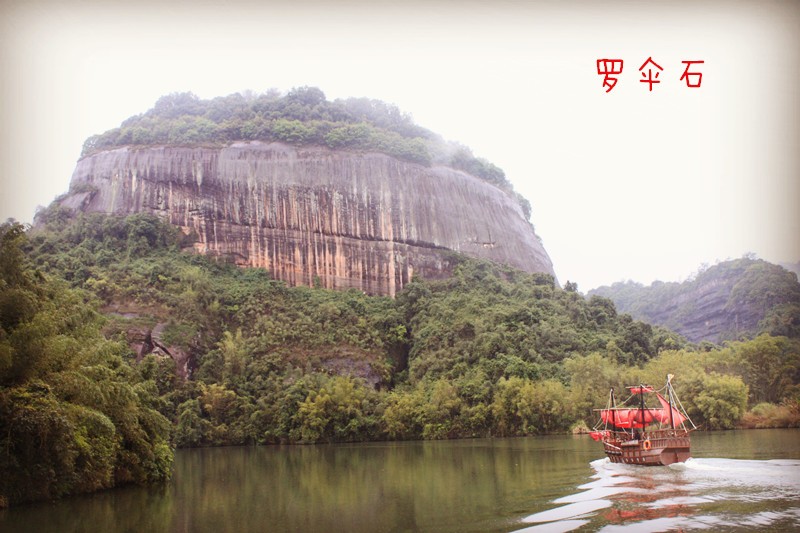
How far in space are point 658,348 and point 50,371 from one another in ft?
127

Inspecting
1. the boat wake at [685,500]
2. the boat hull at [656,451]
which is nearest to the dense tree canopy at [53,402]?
the boat wake at [685,500]

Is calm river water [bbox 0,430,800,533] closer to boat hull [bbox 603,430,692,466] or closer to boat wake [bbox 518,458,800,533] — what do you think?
boat wake [bbox 518,458,800,533]

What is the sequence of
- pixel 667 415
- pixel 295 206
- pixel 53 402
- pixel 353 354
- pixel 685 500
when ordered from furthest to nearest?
pixel 295 206 → pixel 353 354 → pixel 667 415 → pixel 53 402 → pixel 685 500

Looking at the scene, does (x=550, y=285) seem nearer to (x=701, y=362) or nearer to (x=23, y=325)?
(x=701, y=362)

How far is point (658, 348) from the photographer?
150 ft

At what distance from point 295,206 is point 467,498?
48.9m

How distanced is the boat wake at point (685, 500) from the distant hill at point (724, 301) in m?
28.4

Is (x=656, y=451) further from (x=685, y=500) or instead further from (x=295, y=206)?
(x=295, y=206)

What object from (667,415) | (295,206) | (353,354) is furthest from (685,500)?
(295,206)

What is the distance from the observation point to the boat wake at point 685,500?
1102cm

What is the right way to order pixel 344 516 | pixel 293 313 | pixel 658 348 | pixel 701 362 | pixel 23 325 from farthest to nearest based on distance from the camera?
pixel 293 313, pixel 658 348, pixel 701 362, pixel 23 325, pixel 344 516

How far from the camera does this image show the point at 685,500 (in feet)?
43.9

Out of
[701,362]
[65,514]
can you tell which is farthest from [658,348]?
[65,514]

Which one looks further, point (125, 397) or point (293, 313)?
point (293, 313)
